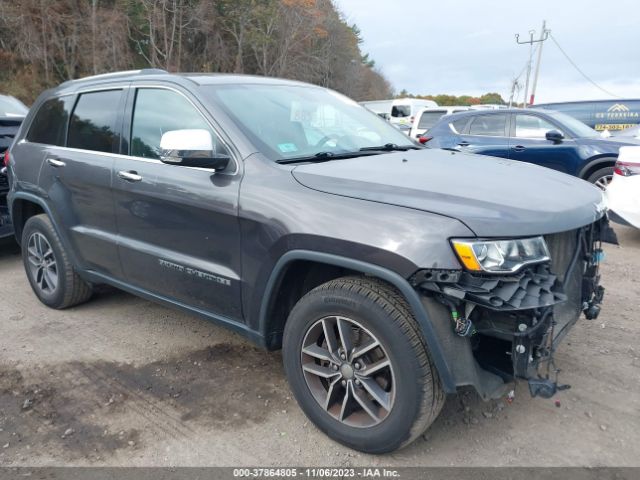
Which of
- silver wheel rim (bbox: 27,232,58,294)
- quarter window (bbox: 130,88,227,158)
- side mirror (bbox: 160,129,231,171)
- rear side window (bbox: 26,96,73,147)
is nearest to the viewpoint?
side mirror (bbox: 160,129,231,171)

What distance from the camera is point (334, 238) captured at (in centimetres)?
233

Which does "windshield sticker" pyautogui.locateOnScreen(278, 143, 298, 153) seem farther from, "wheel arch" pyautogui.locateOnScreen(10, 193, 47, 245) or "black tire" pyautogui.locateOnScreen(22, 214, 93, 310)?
"wheel arch" pyautogui.locateOnScreen(10, 193, 47, 245)

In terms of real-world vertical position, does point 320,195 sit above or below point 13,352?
above

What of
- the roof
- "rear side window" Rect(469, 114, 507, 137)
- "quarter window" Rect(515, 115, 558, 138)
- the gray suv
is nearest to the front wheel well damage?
the gray suv

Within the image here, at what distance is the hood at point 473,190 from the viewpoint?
7.14 ft

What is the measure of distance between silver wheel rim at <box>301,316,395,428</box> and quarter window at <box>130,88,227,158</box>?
4.54 ft

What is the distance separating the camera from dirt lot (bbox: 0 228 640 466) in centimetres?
252

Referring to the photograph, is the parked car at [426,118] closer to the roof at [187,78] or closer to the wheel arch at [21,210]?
the roof at [187,78]

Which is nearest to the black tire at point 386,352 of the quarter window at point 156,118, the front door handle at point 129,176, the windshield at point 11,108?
the quarter window at point 156,118

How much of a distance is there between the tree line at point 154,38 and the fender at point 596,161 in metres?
24.4

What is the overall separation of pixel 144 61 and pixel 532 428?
32.6 m

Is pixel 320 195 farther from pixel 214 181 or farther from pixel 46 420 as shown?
pixel 46 420

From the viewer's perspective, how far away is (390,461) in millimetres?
2453

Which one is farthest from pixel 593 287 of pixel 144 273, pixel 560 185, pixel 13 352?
pixel 13 352
